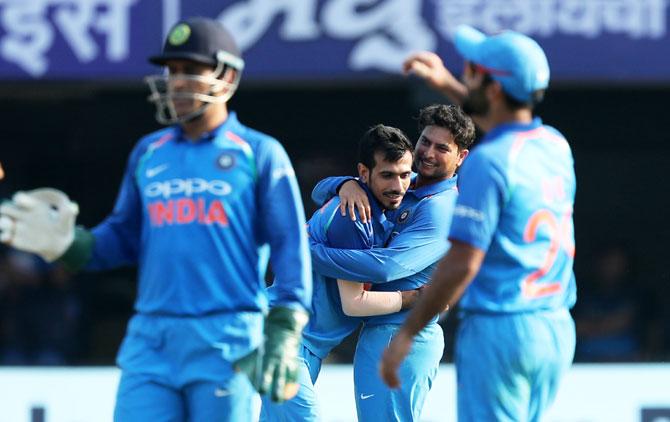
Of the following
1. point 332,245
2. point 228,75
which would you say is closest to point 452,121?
point 332,245

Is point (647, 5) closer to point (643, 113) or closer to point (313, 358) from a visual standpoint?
point (643, 113)

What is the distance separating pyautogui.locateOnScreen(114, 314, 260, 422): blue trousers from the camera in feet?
14.9

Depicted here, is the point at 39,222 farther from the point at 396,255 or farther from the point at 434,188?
the point at 434,188

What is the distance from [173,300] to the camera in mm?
4578

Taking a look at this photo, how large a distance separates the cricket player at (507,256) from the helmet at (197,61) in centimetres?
80

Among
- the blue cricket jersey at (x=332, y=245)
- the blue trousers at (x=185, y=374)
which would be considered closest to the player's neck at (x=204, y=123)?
the blue trousers at (x=185, y=374)

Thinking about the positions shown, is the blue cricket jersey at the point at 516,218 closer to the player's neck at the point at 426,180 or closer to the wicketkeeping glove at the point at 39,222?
the wicketkeeping glove at the point at 39,222

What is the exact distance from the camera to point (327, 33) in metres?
9.66

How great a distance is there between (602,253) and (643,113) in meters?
1.19

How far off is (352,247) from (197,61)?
1614 millimetres

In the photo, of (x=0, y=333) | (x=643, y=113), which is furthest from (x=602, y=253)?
(x=0, y=333)

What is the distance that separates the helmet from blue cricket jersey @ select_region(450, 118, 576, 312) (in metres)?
0.85

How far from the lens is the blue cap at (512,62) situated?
4.61 metres

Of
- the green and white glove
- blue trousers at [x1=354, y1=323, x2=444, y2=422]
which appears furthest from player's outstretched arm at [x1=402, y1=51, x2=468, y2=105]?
blue trousers at [x1=354, y1=323, x2=444, y2=422]
